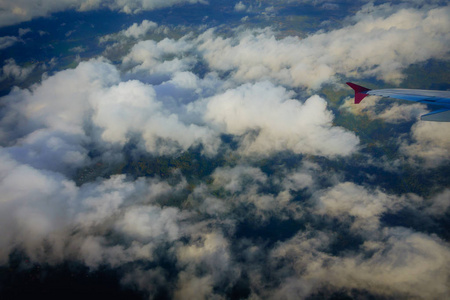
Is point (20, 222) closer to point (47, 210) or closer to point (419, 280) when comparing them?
point (47, 210)

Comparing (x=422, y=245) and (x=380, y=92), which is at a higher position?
(x=380, y=92)

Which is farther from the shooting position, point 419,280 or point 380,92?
point 419,280

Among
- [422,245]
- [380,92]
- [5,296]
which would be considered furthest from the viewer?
[422,245]

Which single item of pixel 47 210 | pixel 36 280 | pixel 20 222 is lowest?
pixel 36 280

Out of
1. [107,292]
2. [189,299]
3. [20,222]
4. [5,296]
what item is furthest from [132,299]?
[20,222]

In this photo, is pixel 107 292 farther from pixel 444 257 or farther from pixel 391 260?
pixel 444 257

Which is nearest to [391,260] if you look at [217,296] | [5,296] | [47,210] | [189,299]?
[217,296]

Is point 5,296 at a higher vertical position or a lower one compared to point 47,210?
lower

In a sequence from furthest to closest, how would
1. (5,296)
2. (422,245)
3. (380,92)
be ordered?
(422,245) → (5,296) → (380,92)

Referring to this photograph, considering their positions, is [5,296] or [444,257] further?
[444,257]
